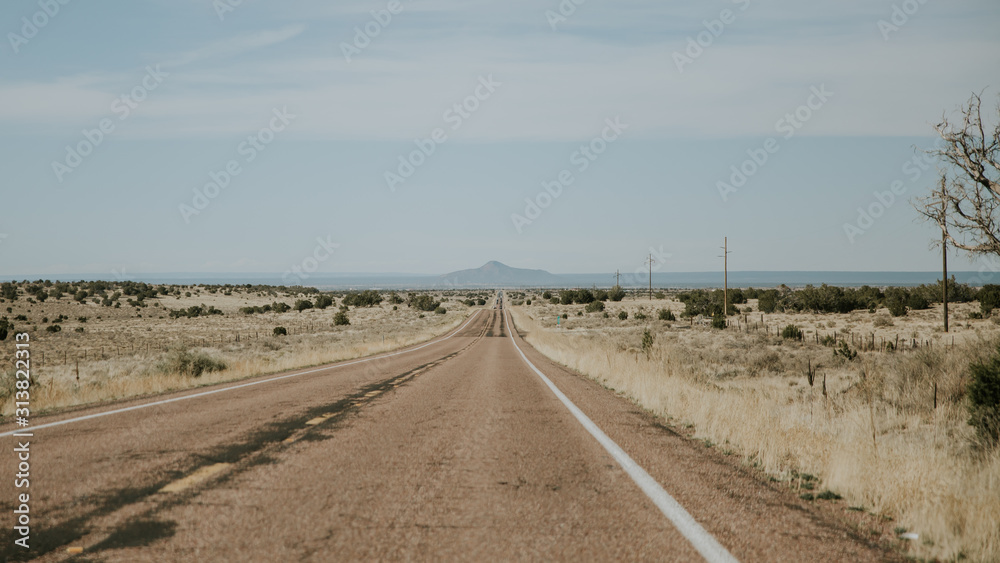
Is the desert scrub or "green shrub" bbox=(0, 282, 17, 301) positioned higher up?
"green shrub" bbox=(0, 282, 17, 301)

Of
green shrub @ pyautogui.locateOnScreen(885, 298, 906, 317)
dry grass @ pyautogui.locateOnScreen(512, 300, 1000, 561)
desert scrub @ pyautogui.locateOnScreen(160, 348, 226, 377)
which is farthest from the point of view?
green shrub @ pyautogui.locateOnScreen(885, 298, 906, 317)

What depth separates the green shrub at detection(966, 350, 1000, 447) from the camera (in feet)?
29.4

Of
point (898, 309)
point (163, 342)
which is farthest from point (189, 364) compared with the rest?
point (898, 309)

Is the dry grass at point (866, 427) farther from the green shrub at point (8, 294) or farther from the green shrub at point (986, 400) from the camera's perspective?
the green shrub at point (8, 294)

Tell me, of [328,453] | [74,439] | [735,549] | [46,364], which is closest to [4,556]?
[328,453]

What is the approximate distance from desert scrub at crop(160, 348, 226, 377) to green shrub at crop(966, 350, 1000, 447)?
19.4 meters

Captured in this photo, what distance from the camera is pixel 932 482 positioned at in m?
5.34

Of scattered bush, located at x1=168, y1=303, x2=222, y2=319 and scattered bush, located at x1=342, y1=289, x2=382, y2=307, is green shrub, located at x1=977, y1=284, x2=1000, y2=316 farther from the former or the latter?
scattered bush, located at x1=342, y1=289, x2=382, y2=307

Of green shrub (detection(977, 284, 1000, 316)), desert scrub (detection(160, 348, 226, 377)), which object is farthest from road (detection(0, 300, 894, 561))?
green shrub (detection(977, 284, 1000, 316))

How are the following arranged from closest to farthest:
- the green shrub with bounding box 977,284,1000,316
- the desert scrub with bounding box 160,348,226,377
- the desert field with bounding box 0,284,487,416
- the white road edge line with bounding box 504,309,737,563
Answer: the white road edge line with bounding box 504,309,737,563
the desert field with bounding box 0,284,487,416
the desert scrub with bounding box 160,348,226,377
the green shrub with bounding box 977,284,1000,316

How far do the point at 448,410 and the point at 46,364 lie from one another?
28.7 meters

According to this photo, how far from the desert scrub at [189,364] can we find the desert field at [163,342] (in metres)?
0.04

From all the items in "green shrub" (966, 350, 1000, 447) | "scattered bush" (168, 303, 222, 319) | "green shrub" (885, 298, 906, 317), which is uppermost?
"green shrub" (966, 350, 1000, 447)

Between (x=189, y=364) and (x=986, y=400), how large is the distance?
67.3 ft
